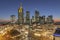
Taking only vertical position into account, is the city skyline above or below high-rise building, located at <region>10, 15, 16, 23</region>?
above

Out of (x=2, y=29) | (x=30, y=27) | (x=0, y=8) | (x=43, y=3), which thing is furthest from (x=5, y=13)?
(x=43, y=3)

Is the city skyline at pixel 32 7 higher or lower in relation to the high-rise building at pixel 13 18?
higher

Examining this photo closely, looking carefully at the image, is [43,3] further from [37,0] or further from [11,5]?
[11,5]

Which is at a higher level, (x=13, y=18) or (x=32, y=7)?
(x=32, y=7)

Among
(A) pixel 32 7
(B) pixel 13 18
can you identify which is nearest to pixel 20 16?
(B) pixel 13 18

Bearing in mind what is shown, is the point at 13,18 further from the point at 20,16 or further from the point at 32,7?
the point at 32,7

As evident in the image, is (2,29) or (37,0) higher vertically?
(37,0)

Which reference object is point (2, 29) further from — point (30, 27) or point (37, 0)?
point (37, 0)

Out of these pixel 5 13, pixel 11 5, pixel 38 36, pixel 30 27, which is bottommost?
pixel 38 36
